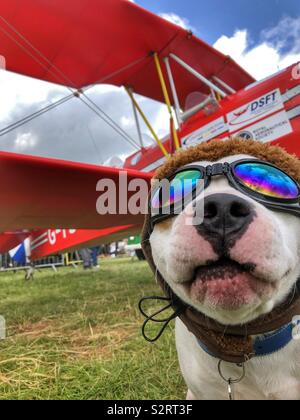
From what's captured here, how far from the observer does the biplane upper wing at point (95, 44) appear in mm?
Result: 3486

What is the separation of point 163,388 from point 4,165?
160 cm

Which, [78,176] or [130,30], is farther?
[130,30]

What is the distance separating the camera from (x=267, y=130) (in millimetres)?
3166

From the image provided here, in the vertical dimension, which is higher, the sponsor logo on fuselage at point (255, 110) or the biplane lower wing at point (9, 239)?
the sponsor logo on fuselage at point (255, 110)

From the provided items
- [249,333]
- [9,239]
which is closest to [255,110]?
[249,333]

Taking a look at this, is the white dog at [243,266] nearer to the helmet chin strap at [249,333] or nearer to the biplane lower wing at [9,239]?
the helmet chin strap at [249,333]

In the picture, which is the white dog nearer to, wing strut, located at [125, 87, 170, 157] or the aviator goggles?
the aviator goggles

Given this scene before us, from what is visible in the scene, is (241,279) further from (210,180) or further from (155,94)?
(155,94)

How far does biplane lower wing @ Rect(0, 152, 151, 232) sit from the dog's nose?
167 centimetres

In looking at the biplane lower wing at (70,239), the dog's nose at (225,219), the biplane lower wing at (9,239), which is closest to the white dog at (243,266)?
the dog's nose at (225,219)

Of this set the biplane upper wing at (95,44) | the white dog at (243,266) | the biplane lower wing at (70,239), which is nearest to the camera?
the white dog at (243,266)

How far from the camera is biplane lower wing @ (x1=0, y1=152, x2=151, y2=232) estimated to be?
2141 millimetres

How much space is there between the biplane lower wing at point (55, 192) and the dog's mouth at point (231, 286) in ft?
5.56
